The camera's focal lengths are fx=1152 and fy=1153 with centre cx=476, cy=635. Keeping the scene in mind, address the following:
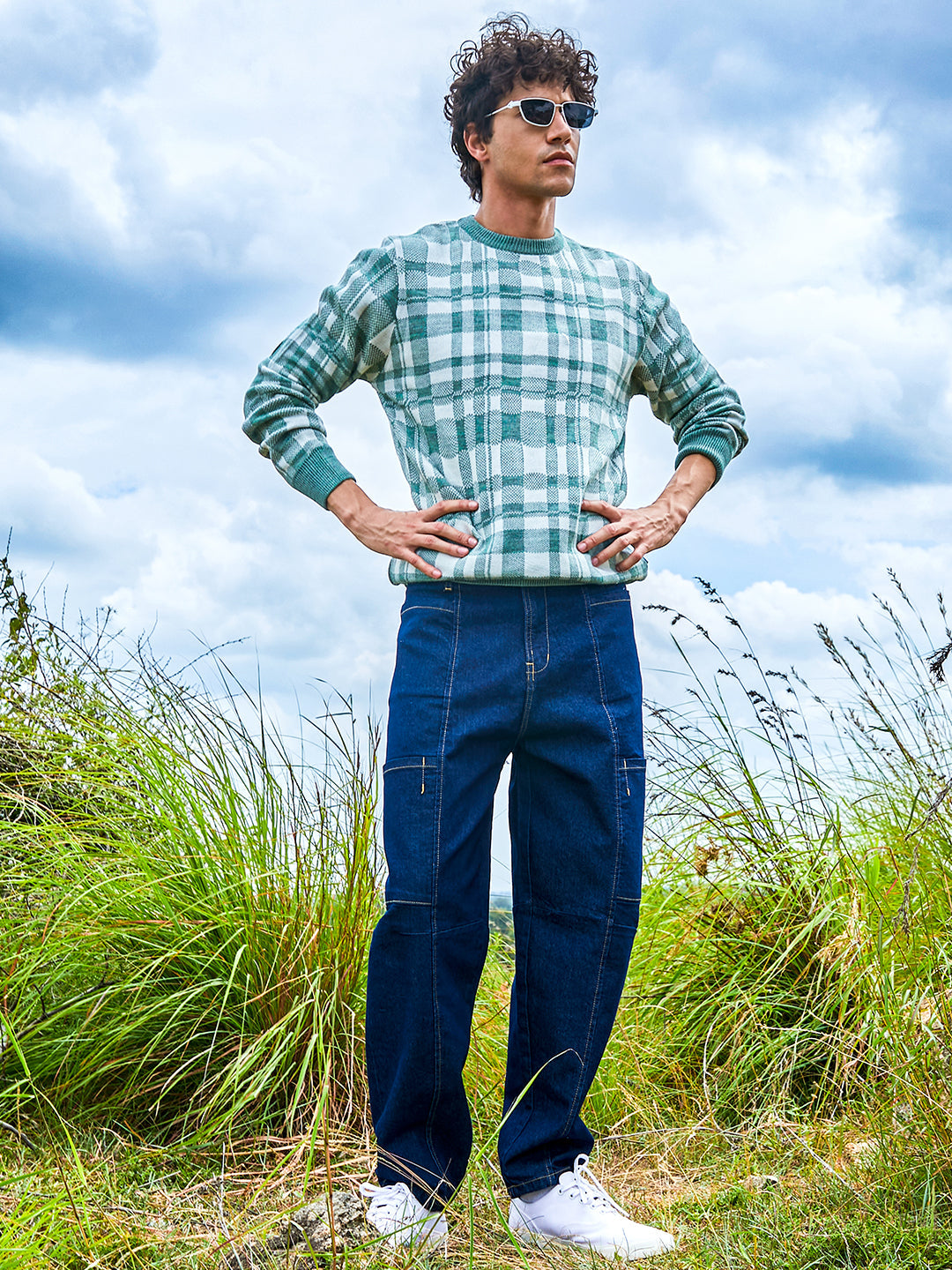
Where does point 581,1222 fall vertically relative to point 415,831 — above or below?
below

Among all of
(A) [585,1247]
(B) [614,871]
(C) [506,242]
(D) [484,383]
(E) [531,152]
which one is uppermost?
(E) [531,152]

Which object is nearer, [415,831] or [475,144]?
[415,831]

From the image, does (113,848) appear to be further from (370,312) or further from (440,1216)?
(370,312)

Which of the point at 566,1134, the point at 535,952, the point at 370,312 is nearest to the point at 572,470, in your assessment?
the point at 370,312

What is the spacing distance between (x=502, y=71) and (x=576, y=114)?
7.9 inches

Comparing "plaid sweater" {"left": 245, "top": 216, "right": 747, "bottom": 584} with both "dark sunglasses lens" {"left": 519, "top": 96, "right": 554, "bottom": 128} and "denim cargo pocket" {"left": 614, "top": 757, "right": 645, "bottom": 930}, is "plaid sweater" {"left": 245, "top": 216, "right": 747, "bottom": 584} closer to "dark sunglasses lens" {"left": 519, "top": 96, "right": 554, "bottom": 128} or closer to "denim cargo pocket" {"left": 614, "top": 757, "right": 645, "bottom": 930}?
"dark sunglasses lens" {"left": 519, "top": 96, "right": 554, "bottom": 128}

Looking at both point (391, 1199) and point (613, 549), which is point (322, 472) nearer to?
point (613, 549)

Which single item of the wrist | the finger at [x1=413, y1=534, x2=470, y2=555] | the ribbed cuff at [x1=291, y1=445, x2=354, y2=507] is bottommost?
the finger at [x1=413, y1=534, x2=470, y2=555]

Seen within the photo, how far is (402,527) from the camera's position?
2521 mm

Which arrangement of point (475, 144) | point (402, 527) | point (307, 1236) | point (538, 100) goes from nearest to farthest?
point (307, 1236)
point (402, 527)
point (538, 100)
point (475, 144)

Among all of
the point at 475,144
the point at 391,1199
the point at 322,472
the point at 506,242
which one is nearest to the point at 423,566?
the point at 322,472

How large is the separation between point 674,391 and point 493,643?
38.7 inches

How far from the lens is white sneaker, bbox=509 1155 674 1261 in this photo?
240 cm

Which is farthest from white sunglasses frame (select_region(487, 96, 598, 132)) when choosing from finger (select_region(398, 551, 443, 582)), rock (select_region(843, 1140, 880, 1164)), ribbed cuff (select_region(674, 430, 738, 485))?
rock (select_region(843, 1140, 880, 1164))
